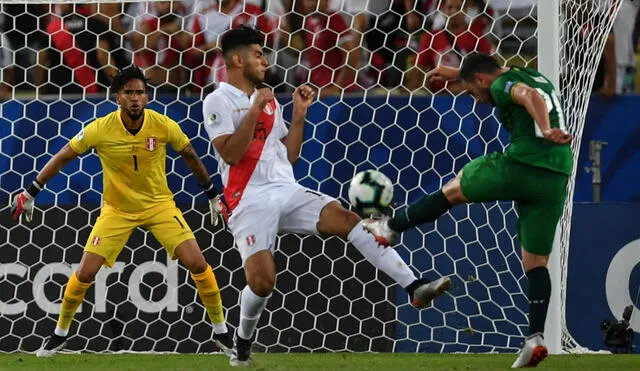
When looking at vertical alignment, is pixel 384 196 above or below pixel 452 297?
above

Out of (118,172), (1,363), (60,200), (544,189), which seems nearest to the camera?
(544,189)

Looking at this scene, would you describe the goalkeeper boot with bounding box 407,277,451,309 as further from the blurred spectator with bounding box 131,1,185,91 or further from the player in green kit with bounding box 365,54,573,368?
the blurred spectator with bounding box 131,1,185,91

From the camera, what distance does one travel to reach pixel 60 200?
10.2 m

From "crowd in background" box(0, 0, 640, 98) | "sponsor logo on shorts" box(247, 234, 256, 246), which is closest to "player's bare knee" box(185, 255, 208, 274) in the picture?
"sponsor logo on shorts" box(247, 234, 256, 246)

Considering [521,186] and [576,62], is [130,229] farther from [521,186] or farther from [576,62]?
[576,62]

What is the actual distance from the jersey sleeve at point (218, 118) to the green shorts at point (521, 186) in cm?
144

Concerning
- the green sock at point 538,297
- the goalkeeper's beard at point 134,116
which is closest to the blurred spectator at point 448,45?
the goalkeeper's beard at point 134,116

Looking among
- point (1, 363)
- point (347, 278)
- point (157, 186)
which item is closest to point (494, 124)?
point (347, 278)

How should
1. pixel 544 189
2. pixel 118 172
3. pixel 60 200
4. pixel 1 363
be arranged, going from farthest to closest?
pixel 60 200 < pixel 118 172 < pixel 1 363 < pixel 544 189

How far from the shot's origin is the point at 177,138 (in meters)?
9.35

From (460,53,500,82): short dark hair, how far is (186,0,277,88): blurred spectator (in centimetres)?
316

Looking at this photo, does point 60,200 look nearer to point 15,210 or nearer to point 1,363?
point 15,210

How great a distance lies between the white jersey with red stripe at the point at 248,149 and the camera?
7871 mm

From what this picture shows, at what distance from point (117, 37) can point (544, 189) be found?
4.46m
